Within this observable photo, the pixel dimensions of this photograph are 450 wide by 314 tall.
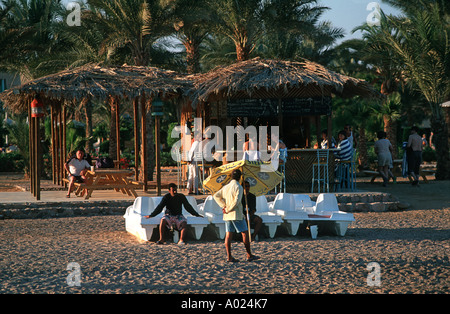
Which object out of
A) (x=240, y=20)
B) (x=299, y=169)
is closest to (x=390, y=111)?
(x=240, y=20)

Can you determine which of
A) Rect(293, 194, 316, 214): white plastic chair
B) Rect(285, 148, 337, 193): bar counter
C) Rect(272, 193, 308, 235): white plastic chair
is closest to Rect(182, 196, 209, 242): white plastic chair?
Rect(272, 193, 308, 235): white plastic chair

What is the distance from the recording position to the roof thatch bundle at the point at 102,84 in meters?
14.8

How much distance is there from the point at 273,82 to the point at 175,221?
6.58m

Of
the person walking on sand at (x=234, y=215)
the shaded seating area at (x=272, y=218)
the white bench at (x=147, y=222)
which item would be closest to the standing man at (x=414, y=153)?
the shaded seating area at (x=272, y=218)

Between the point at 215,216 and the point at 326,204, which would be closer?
the point at 215,216

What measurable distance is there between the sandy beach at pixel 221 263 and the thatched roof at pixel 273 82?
16.6 feet

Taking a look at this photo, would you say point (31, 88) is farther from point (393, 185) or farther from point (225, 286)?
point (393, 185)

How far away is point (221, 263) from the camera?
8062 mm

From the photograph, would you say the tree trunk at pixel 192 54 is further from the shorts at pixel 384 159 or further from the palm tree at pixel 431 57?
the shorts at pixel 384 159

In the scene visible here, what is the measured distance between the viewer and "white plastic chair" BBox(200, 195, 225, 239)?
401 inches

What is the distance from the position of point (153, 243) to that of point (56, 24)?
49.5 ft

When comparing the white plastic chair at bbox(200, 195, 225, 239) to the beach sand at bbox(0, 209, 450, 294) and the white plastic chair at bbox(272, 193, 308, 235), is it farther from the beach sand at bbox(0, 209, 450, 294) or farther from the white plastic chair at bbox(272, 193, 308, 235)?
the white plastic chair at bbox(272, 193, 308, 235)

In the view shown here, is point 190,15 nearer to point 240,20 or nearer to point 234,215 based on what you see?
point 240,20
